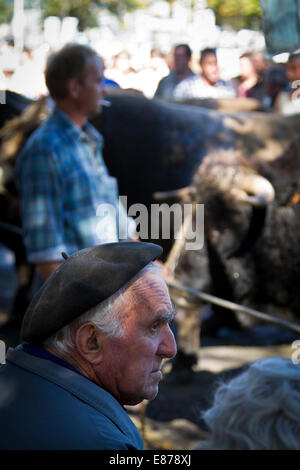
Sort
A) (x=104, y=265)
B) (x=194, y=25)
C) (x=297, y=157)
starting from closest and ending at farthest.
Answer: (x=104, y=265)
(x=297, y=157)
(x=194, y=25)

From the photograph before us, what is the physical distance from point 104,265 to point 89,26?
2645 centimetres

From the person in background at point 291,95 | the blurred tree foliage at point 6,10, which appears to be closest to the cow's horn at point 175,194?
the person in background at point 291,95

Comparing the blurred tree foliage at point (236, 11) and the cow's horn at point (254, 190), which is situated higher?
the blurred tree foliage at point (236, 11)

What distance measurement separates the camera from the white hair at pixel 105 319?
1.36 metres

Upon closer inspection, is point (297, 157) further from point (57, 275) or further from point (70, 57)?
point (57, 275)

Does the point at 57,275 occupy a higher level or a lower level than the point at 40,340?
higher

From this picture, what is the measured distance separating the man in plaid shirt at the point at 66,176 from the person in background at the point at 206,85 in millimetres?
4428

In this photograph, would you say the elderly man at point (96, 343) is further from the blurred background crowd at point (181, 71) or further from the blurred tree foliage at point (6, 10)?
the blurred tree foliage at point (6, 10)

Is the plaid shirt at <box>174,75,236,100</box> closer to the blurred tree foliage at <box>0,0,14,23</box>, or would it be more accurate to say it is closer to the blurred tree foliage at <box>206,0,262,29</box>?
the blurred tree foliage at <box>206,0,262,29</box>

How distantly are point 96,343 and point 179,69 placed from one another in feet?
21.5

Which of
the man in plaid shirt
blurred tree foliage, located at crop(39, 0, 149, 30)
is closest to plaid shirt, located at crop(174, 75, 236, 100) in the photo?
the man in plaid shirt

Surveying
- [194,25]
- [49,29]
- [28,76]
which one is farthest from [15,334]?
[49,29]

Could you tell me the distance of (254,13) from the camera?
25.7 meters

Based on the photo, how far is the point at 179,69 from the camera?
24.8 feet
